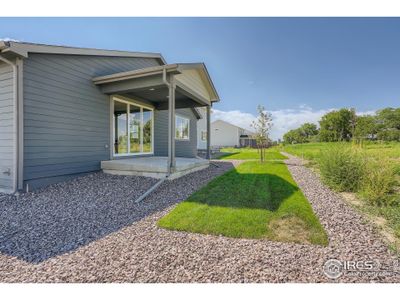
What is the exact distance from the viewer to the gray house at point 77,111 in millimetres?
5367

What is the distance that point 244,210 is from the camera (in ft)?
13.3

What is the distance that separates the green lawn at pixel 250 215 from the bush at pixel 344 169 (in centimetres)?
116

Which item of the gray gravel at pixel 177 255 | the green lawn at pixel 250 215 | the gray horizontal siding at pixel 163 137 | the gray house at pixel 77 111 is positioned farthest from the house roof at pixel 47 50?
the green lawn at pixel 250 215

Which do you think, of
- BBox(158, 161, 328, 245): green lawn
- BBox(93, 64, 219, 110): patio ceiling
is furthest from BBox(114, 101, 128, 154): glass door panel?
BBox(158, 161, 328, 245): green lawn

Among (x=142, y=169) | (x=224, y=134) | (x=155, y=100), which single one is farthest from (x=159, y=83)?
(x=224, y=134)

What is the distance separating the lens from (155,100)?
991 cm

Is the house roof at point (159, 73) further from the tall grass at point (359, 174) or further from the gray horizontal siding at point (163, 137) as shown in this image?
the tall grass at point (359, 174)

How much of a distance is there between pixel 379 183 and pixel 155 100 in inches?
338

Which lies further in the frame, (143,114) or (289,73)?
(289,73)

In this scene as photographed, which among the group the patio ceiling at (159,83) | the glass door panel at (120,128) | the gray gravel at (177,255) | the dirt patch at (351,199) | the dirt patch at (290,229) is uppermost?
the patio ceiling at (159,83)

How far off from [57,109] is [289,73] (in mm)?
12799
